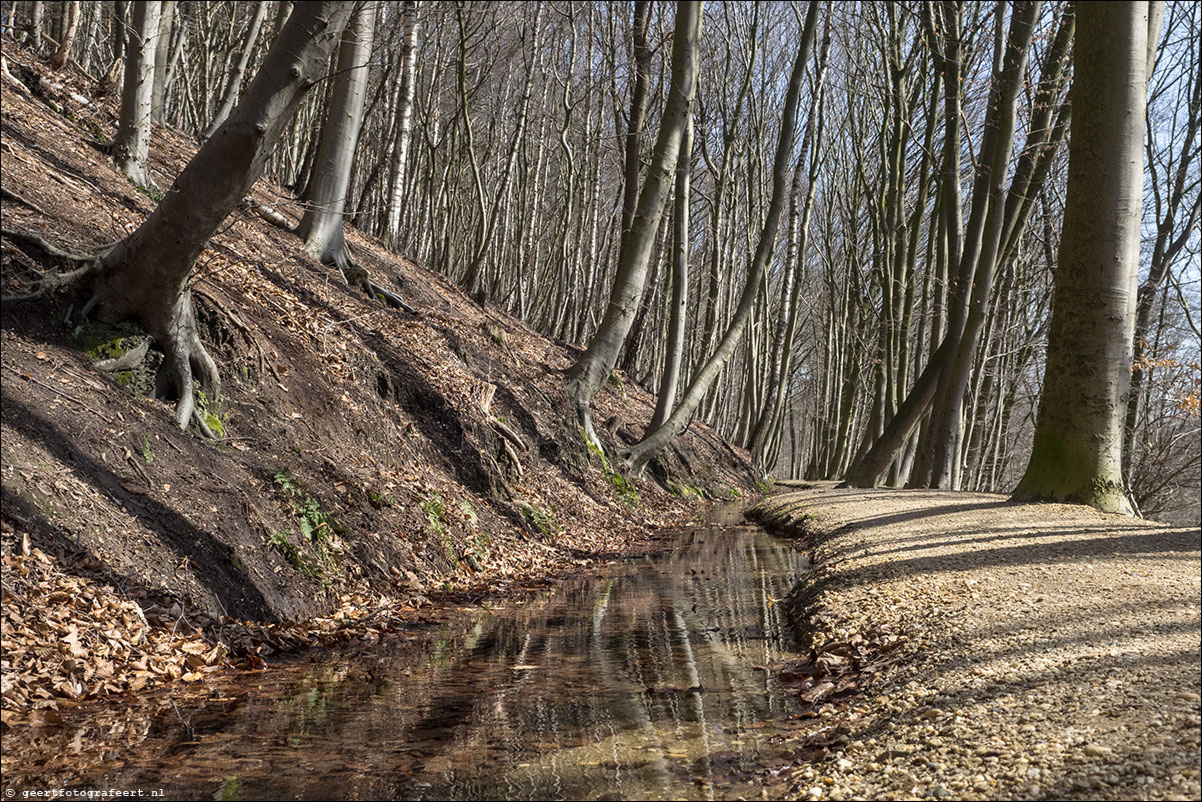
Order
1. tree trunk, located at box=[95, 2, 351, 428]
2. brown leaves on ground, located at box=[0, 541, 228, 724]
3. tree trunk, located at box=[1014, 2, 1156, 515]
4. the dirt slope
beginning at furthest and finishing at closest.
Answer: tree trunk, located at box=[1014, 2, 1156, 515]
tree trunk, located at box=[95, 2, 351, 428]
the dirt slope
brown leaves on ground, located at box=[0, 541, 228, 724]

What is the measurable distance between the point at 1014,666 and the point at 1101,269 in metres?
6.00

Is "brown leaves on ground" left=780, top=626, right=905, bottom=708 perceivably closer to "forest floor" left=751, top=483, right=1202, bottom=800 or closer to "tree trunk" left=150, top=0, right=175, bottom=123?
"forest floor" left=751, top=483, right=1202, bottom=800

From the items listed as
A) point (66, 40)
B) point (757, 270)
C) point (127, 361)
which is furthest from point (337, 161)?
point (757, 270)

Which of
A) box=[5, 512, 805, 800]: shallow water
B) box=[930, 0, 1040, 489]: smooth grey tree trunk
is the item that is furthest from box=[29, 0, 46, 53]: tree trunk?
box=[930, 0, 1040, 489]: smooth grey tree trunk

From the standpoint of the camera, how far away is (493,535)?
332 inches

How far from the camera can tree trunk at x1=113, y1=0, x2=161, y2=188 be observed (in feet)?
29.4

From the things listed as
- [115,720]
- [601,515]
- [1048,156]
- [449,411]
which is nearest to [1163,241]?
[1048,156]

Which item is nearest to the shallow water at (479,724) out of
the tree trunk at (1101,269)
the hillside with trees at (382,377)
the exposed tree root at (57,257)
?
the hillside with trees at (382,377)

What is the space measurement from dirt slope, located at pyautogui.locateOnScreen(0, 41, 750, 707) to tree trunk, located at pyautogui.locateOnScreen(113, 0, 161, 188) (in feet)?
0.87

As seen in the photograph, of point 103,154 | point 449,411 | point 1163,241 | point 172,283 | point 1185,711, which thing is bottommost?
point 1185,711

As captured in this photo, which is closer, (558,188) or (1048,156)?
(1048,156)

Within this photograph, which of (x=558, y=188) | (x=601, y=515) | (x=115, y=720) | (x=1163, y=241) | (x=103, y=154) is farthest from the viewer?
(x=558, y=188)

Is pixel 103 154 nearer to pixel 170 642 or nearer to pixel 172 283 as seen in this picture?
pixel 172 283

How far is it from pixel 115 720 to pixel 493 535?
4922mm
